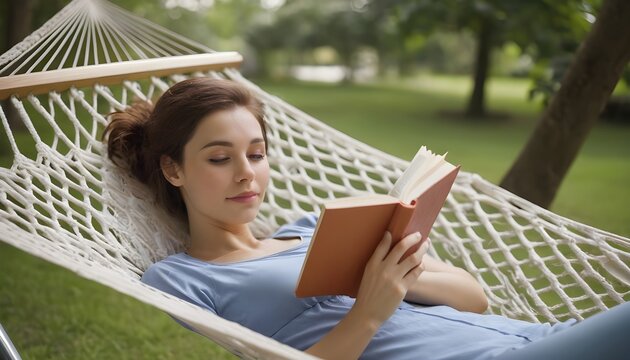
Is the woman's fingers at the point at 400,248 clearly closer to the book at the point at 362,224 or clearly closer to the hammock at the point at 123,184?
the book at the point at 362,224

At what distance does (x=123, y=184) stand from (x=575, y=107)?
70.3 inches

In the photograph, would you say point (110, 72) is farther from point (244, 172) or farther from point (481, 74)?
point (481, 74)

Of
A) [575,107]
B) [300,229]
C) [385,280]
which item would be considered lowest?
[300,229]

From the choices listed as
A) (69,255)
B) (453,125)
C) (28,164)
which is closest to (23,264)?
(28,164)

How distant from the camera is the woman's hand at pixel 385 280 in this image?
4.17 feet

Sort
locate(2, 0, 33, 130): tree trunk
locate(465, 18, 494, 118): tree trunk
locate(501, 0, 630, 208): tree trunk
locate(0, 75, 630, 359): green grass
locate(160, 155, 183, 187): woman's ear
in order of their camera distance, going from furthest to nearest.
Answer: locate(465, 18, 494, 118): tree trunk, locate(2, 0, 33, 130): tree trunk, locate(501, 0, 630, 208): tree trunk, locate(0, 75, 630, 359): green grass, locate(160, 155, 183, 187): woman's ear

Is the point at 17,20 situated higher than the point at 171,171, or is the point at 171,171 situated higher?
the point at 171,171

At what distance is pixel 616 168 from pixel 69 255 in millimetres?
5002

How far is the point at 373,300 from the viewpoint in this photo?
4.17 ft

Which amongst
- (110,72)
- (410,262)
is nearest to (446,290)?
(410,262)

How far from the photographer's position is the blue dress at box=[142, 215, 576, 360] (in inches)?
53.0

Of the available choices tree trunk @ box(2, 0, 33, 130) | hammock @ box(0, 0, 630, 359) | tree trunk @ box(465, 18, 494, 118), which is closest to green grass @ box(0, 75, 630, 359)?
tree trunk @ box(465, 18, 494, 118)

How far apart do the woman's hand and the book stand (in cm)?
2

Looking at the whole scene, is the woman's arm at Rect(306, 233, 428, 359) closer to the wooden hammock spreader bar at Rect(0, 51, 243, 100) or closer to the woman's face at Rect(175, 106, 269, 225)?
the woman's face at Rect(175, 106, 269, 225)
